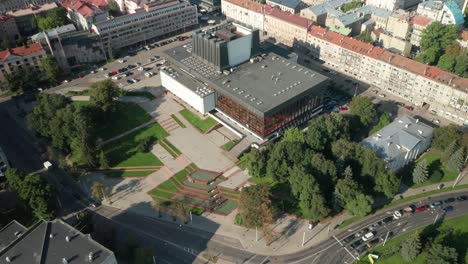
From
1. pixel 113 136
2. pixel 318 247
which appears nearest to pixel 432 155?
pixel 318 247

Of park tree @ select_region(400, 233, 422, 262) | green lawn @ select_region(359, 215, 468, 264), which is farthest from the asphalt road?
park tree @ select_region(400, 233, 422, 262)

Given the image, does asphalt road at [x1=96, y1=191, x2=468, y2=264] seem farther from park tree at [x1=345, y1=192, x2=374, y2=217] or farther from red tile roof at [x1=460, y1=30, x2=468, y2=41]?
red tile roof at [x1=460, y1=30, x2=468, y2=41]

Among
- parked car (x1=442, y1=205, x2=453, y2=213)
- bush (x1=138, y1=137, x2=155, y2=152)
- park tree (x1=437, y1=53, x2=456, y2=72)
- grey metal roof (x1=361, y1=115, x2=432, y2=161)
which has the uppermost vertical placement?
park tree (x1=437, y1=53, x2=456, y2=72)

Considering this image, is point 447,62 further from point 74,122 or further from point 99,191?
point 74,122

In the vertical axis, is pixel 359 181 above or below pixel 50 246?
below

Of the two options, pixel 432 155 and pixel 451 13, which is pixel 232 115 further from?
pixel 451 13

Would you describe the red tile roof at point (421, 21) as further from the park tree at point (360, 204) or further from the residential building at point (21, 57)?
the residential building at point (21, 57)
